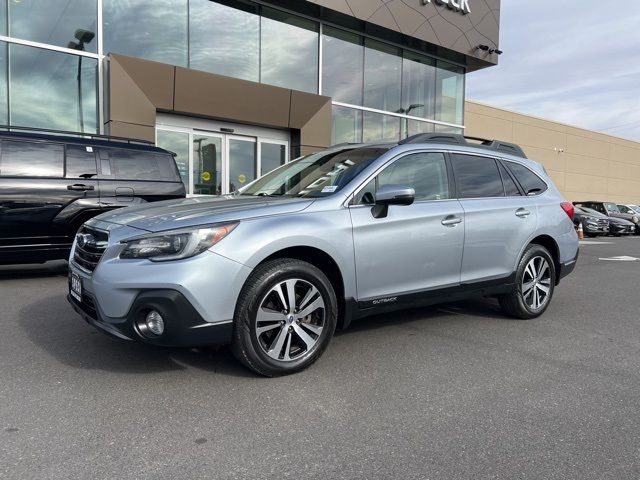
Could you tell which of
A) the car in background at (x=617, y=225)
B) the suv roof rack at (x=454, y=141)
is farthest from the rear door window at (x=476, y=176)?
the car in background at (x=617, y=225)

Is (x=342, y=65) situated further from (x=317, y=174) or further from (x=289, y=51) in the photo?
(x=317, y=174)

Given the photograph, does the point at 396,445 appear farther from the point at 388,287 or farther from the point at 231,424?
the point at 388,287

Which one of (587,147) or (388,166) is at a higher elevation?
(587,147)

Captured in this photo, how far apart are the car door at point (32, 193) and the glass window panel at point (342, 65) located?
423 inches

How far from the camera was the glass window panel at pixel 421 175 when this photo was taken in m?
4.31

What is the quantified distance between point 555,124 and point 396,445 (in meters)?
35.1

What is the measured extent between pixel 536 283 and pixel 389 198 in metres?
2.54

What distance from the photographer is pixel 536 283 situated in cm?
544

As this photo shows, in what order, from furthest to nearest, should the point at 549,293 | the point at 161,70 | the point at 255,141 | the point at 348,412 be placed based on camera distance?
the point at 255,141, the point at 161,70, the point at 549,293, the point at 348,412

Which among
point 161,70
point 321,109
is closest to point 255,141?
point 321,109

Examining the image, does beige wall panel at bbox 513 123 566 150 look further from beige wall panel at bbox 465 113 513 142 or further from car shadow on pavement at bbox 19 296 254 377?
car shadow on pavement at bbox 19 296 254 377

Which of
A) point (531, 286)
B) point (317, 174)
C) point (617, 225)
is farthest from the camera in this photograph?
point (617, 225)

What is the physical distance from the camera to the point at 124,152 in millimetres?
7703

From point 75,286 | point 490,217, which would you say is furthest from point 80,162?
point 490,217
